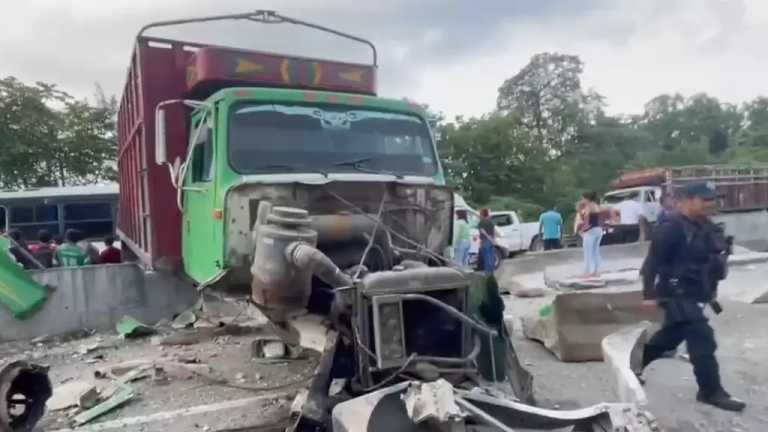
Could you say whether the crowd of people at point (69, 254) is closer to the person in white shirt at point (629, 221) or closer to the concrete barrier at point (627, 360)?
the concrete barrier at point (627, 360)

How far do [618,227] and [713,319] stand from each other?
12.2 metres

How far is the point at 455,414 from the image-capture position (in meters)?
3.20

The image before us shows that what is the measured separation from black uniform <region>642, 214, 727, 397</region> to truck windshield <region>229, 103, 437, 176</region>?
200cm

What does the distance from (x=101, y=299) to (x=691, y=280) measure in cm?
700

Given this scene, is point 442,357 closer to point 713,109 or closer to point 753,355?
point 753,355

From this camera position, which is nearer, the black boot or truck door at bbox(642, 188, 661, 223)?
the black boot

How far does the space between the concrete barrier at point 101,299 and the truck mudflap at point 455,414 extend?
548 cm

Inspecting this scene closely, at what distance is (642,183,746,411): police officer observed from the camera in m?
4.74

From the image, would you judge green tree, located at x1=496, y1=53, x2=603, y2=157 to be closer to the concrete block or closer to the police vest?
the concrete block

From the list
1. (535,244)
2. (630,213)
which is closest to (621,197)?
(630,213)

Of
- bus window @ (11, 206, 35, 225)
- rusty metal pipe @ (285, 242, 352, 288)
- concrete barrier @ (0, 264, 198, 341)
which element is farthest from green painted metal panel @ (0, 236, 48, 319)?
bus window @ (11, 206, 35, 225)

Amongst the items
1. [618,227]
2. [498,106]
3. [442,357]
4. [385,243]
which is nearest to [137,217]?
[385,243]

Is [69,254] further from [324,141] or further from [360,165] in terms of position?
[360,165]

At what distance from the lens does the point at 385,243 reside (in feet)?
16.0
